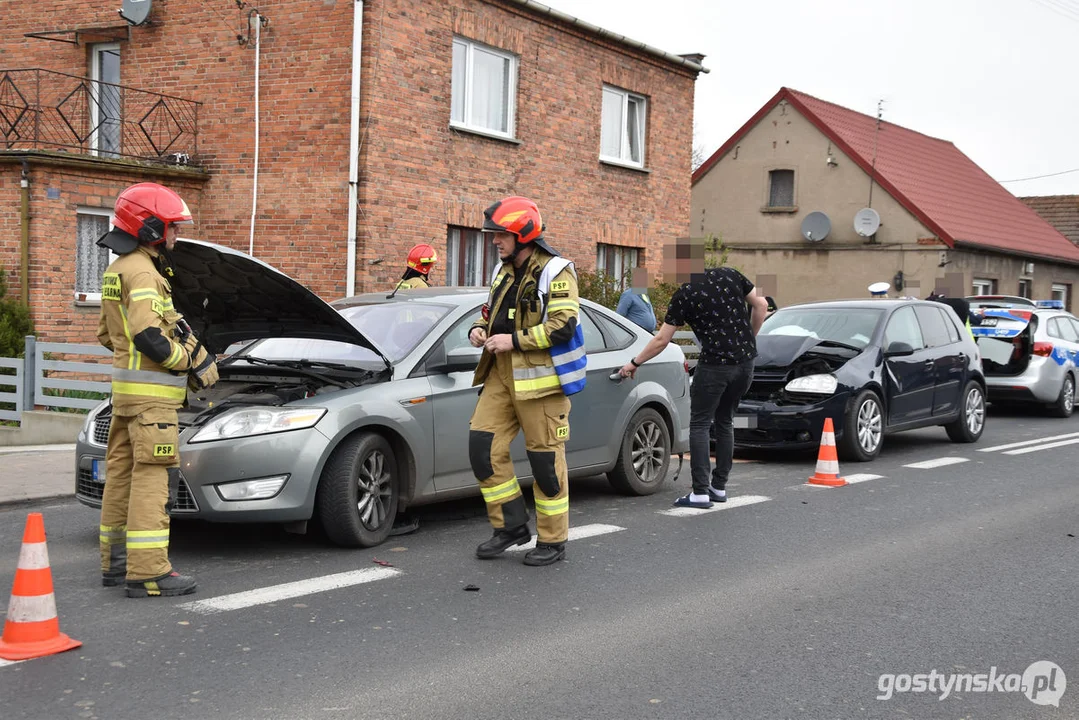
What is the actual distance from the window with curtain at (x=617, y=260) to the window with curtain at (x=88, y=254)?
8.13m

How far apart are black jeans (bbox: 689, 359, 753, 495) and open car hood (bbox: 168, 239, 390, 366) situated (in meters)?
2.30

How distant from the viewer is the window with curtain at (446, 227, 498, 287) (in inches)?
673

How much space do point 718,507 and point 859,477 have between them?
211 cm

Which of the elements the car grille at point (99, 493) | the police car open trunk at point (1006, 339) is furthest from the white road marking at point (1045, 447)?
the car grille at point (99, 493)

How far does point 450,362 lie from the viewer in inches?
273

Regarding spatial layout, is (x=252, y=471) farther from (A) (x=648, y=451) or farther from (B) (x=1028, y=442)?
(B) (x=1028, y=442)

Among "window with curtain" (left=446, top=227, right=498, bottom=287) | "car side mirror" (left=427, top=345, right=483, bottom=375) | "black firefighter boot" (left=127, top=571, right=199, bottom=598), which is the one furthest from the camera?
"window with curtain" (left=446, top=227, right=498, bottom=287)

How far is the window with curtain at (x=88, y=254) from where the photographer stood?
15.6 meters

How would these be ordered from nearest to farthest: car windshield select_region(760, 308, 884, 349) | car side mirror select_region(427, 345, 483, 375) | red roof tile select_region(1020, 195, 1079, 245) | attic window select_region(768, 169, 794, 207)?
1. car side mirror select_region(427, 345, 483, 375)
2. car windshield select_region(760, 308, 884, 349)
3. attic window select_region(768, 169, 794, 207)
4. red roof tile select_region(1020, 195, 1079, 245)

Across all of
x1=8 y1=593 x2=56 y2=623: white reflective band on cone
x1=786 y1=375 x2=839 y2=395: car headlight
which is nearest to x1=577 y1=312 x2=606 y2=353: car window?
x1=786 y1=375 x2=839 y2=395: car headlight

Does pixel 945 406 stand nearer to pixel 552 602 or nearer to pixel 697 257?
pixel 697 257

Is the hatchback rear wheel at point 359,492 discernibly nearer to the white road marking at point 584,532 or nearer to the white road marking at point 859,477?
the white road marking at point 584,532

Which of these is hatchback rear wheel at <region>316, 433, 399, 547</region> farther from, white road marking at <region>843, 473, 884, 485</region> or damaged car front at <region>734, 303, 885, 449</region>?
damaged car front at <region>734, 303, 885, 449</region>

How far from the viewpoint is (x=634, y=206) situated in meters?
20.4
